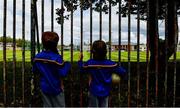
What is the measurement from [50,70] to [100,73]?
0.67m

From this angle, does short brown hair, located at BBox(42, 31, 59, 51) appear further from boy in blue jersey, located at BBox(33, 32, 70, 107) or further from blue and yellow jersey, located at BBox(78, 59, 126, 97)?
blue and yellow jersey, located at BBox(78, 59, 126, 97)

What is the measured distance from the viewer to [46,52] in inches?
228

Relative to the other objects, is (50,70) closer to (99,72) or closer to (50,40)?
(50,40)

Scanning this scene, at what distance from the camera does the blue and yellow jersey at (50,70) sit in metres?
5.71

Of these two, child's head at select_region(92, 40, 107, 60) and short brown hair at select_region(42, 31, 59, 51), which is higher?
short brown hair at select_region(42, 31, 59, 51)

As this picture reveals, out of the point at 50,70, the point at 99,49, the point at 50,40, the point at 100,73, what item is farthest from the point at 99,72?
the point at 50,40

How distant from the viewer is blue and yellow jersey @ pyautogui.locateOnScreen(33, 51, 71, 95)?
5.71 m

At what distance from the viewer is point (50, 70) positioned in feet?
18.9

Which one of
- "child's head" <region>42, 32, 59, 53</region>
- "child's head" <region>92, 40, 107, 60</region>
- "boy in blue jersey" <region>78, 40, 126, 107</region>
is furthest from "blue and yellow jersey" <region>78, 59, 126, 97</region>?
"child's head" <region>42, 32, 59, 53</region>

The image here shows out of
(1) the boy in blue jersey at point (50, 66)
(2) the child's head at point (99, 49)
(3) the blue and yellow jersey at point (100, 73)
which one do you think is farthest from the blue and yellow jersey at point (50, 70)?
(2) the child's head at point (99, 49)

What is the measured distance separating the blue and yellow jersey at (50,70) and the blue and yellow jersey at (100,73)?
12.8 inches

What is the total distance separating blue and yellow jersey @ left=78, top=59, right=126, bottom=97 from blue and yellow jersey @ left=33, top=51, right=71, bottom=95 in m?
0.33

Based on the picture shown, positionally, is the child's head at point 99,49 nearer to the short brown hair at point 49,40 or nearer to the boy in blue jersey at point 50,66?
the boy in blue jersey at point 50,66

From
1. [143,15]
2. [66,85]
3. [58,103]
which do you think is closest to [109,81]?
[58,103]
